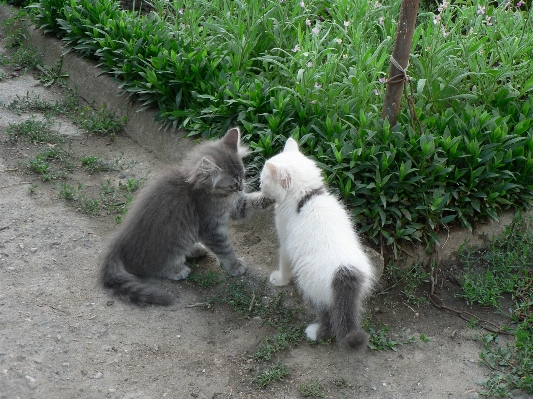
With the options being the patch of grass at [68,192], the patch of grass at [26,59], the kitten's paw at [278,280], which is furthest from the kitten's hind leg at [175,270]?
the patch of grass at [26,59]

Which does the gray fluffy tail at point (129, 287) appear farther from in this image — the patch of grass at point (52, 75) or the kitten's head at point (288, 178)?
the patch of grass at point (52, 75)

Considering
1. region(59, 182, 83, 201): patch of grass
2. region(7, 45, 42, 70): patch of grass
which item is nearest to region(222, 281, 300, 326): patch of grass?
region(59, 182, 83, 201): patch of grass

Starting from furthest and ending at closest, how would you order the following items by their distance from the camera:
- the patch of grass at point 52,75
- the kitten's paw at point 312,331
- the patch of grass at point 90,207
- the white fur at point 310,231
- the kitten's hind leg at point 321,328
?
the patch of grass at point 52,75 → the patch of grass at point 90,207 → the kitten's paw at point 312,331 → the kitten's hind leg at point 321,328 → the white fur at point 310,231

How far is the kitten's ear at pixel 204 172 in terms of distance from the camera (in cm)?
462

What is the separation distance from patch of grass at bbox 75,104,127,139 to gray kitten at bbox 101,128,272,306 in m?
2.22

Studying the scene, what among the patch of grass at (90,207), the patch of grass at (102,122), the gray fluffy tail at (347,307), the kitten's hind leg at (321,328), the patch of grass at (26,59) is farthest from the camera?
the patch of grass at (26,59)

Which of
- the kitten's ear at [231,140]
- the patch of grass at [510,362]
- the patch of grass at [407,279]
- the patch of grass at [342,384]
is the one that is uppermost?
the kitten's ear at [231,140]

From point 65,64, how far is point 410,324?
558cm

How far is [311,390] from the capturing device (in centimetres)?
397

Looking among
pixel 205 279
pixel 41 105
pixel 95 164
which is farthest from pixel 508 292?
pixel 41 105

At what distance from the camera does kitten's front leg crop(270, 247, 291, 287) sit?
4.66 metres

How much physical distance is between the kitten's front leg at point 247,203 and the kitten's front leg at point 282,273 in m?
0.45

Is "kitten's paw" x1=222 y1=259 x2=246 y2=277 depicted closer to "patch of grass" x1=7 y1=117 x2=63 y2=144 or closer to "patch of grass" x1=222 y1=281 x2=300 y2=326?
"patch of grass" x1=222 y1=281 x2=300 y2=326

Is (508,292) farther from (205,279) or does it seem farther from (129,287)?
(129,287)
